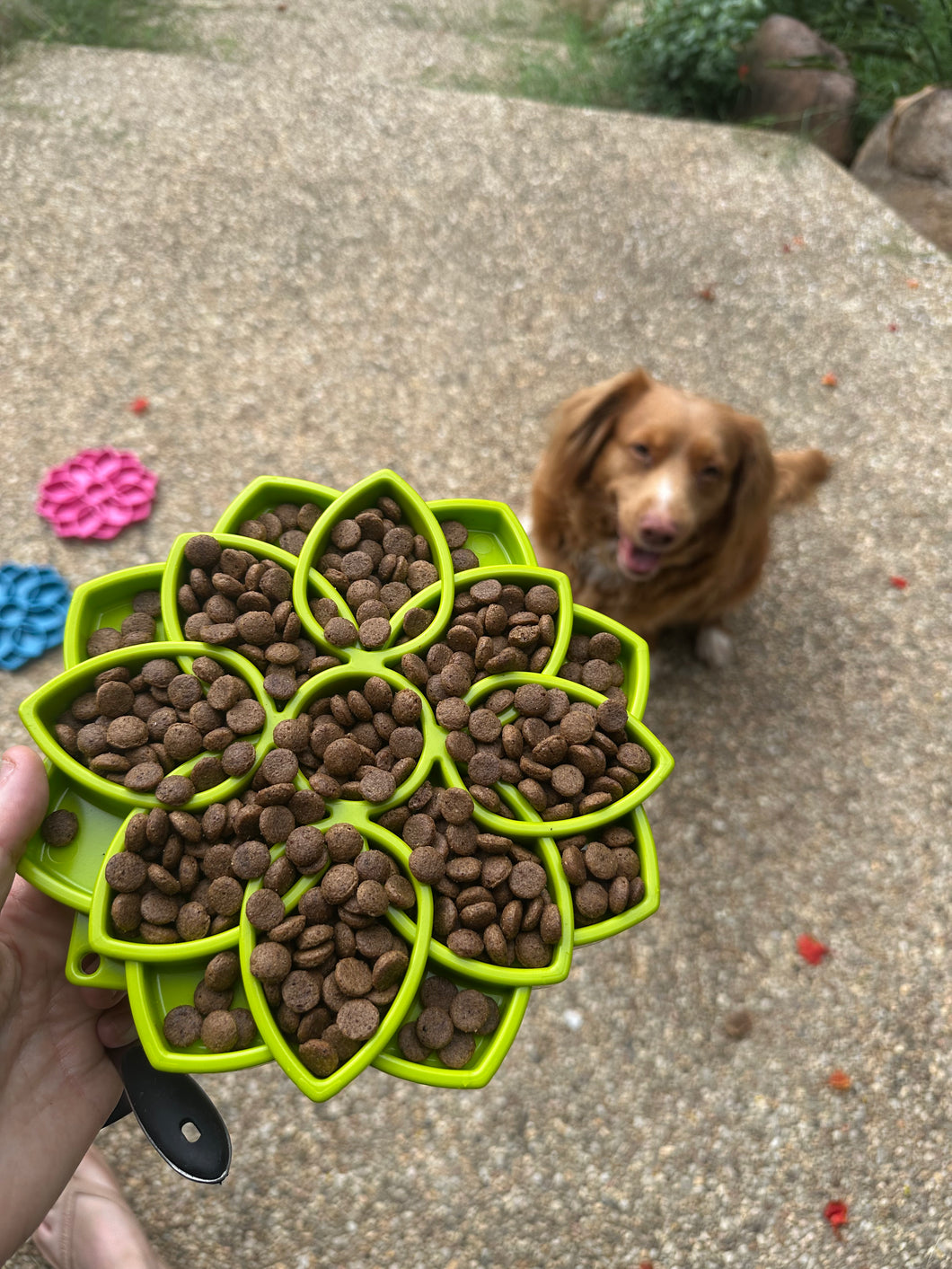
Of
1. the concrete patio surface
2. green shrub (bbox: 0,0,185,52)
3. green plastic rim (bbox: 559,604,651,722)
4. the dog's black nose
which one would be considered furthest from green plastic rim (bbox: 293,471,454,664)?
green shrub (bbox: 0,0,185,52)

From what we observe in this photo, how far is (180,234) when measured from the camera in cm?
363

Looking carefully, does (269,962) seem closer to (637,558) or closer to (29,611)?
(637,558)

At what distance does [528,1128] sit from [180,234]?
3.82m

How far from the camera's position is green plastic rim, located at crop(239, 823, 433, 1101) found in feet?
3.50

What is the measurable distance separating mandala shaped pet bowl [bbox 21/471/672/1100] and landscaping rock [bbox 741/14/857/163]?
4.81 m

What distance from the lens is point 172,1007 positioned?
1.17 metres

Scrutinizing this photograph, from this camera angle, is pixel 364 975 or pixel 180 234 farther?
pixel 180 234

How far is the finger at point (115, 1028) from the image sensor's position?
1.48 meters

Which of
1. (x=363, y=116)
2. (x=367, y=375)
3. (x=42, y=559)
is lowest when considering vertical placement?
(x=42, y=559)

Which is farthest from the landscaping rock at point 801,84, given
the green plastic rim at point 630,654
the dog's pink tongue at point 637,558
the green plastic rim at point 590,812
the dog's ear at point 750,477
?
the green plastic rim at point 590,812

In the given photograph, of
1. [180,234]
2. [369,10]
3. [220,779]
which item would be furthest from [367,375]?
[369,10]

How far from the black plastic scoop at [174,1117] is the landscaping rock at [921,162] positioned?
5127 millimetres

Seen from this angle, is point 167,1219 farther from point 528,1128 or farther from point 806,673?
point 806,673

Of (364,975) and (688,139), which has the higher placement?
(688,139)
